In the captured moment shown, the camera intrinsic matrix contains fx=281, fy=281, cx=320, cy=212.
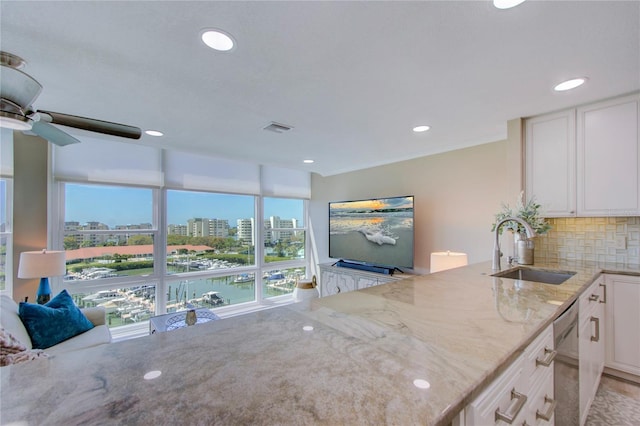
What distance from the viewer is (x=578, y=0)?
1.21 meters

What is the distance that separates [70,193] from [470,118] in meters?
4.48

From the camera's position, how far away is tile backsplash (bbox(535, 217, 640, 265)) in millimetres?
2332

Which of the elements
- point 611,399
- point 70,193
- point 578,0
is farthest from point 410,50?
point 70,193

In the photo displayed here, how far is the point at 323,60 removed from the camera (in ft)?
5.38

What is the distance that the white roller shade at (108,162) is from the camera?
3.31 metres

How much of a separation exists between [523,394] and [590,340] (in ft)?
4.29

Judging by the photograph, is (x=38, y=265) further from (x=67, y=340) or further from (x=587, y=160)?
(x=587, y=160)

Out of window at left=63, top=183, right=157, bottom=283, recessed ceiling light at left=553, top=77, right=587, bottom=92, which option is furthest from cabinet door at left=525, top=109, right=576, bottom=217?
window at left=63, top=183, right=157, bottom=283

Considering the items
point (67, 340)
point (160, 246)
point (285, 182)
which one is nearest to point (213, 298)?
point (160, 246)

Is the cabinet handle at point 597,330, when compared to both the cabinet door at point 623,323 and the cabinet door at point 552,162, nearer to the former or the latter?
the cabinet door at point 623,323

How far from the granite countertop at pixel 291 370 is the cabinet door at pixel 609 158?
66.7 inches

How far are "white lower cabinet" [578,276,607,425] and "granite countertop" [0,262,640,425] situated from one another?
0.68m

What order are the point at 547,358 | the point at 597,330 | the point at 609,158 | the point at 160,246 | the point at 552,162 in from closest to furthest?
the point at 547,358
the point at 597,330
the point at 609,158
the point at 552,162
the point at 160,246

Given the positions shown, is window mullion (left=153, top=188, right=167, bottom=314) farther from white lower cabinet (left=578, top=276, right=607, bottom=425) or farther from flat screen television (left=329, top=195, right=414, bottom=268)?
white lower cabinet (left=578, top=276, right=607, bottom=425)
